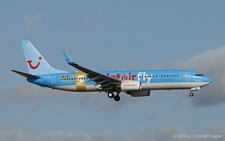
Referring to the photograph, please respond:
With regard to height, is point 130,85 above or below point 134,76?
below

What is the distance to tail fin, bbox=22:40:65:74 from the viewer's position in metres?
94.5

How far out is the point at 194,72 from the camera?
86.6m

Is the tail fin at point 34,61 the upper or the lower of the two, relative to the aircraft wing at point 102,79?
upper

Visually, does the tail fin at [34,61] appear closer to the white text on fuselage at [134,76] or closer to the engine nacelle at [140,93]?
the white text on fuselage at [134,76]

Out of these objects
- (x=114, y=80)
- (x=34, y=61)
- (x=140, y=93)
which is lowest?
(x=140, y=93)

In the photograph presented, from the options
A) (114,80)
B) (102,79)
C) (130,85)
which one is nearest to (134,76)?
(130,85)

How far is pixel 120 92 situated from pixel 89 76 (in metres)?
5.98

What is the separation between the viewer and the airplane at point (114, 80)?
85.3m

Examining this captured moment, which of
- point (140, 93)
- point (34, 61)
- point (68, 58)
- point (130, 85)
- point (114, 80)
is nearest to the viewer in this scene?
point (68, 58)

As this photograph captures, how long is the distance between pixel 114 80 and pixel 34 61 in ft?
53.9

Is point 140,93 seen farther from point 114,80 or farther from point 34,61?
point 34,61

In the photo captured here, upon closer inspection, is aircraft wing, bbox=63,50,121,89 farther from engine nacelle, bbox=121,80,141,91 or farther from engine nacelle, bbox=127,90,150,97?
engine nacelle, bbox=127,90,150,97

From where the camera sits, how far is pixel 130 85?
85875 mm

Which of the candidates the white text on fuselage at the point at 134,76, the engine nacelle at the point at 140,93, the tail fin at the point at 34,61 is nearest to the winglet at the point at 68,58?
the white text on fuselage at the point at 134,76
